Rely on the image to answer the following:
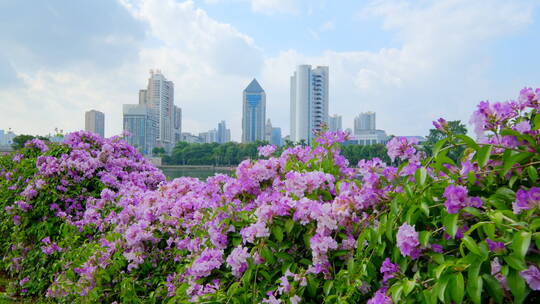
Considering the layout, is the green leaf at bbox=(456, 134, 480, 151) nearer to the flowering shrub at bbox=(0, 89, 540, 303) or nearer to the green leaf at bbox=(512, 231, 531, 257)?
the flowering shrub at bbox=(0, 89, 540, 303)

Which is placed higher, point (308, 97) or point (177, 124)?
point (308, 97)

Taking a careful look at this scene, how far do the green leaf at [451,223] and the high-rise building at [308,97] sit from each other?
301 feet

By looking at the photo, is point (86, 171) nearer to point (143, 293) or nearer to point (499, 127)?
point (143, 293)

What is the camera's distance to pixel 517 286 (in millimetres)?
943

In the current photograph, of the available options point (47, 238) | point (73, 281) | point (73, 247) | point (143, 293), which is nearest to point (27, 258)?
point (47, 238)

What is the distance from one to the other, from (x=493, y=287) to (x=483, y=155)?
1.16 ft

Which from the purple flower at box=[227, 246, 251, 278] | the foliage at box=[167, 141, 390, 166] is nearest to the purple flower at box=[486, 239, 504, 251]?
the purple flower at box=[227, 246, 251, 278]

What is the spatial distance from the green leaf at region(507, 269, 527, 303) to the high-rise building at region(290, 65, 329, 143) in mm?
91857

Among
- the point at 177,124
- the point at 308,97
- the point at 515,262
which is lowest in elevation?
the point at 515,262

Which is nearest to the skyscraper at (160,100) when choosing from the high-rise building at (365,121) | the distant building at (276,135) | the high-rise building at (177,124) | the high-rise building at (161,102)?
the high-rise building at (161,102)

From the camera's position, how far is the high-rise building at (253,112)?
406 ft

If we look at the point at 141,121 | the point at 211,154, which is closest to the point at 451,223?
the point at 211,154

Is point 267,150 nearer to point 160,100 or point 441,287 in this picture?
point 441,287

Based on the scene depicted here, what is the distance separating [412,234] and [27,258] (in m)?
3.80
